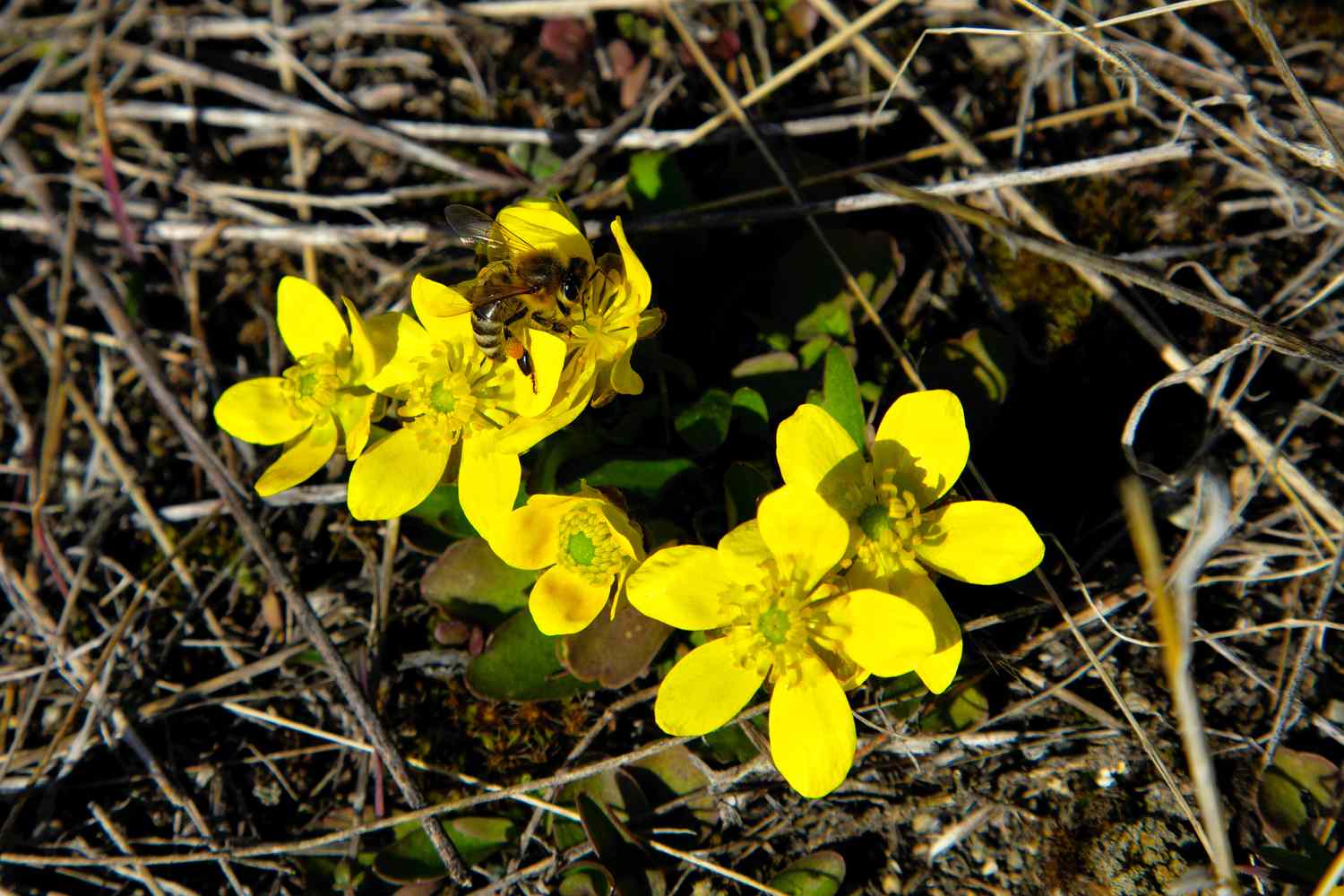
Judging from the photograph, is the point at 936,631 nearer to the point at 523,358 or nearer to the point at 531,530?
the point at 531,530

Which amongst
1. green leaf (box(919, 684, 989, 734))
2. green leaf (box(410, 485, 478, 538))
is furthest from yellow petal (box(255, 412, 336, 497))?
green leaf (box(919, 684, 989, 734))

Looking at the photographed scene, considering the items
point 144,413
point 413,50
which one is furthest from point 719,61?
point 144,413

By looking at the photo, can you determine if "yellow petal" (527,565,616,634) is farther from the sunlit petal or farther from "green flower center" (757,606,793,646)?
the sunlit petal

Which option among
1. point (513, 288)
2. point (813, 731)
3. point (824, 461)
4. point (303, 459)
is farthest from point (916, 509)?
point (303, 459)

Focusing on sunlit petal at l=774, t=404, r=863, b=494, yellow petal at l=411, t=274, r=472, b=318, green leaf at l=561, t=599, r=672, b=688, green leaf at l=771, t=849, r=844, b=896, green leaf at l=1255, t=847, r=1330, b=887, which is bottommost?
green leaf at l=771, t=849, r=844, b=896

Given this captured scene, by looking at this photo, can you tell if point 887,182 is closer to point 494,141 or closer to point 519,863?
point 494,141

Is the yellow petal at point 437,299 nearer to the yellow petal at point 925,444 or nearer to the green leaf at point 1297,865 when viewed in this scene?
the yellow petal at point 925,444
